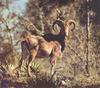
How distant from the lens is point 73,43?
5.05 meters

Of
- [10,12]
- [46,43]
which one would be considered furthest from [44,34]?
[10,12]

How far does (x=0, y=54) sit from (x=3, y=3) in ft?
1.94

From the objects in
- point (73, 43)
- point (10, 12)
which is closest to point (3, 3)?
point (10, 12)

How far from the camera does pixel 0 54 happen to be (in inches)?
197

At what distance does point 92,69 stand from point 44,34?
69 cm

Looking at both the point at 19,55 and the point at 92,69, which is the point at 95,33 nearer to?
the point at 92,69

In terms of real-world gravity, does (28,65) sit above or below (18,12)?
below

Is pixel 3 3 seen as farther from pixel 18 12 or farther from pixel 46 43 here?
pixel 46 43

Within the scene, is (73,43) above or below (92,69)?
above

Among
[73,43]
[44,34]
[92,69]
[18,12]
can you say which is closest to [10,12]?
[18,12]

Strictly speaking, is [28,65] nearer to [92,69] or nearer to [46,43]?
[46,43]

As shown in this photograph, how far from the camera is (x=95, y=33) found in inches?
199

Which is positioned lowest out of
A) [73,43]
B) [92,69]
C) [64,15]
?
[92,69]

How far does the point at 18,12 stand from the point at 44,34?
40cm
